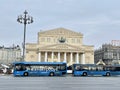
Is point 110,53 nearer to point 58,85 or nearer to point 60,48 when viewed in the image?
point 60,48

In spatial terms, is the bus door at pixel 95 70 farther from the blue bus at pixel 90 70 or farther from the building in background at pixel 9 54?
the building in background at pixel 9 54

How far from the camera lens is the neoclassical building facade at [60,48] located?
11919 centimetres

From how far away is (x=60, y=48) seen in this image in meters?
118

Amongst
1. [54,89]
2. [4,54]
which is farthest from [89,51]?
[54,89]

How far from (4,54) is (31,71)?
130 m

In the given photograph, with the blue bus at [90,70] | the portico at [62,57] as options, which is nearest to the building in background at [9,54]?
the portico at [62,57]

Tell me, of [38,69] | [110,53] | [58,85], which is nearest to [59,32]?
[110,53]

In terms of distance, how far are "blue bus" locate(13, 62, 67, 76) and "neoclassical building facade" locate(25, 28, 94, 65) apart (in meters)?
71.1

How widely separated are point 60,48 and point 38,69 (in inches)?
2840

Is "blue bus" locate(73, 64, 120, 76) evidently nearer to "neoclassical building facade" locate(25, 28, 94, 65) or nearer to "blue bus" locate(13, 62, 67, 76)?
"blue bus" locate(13, 62, 67, 76)

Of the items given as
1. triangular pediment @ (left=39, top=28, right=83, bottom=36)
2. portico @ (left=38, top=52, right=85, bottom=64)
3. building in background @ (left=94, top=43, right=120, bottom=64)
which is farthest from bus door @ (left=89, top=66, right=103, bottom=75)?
building in background @ (left=94, top=43, right=120, bottom=64)

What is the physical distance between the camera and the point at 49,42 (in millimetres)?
125375

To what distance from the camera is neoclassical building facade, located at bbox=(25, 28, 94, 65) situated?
119188 millimetres

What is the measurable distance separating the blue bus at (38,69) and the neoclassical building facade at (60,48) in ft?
233
